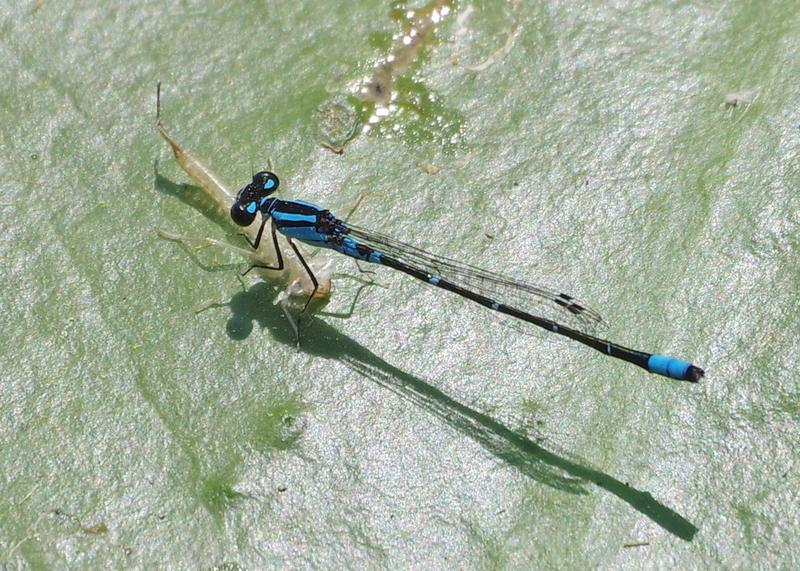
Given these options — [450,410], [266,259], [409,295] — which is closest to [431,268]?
[409,295]

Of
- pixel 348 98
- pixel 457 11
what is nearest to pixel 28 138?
pixel 348 98

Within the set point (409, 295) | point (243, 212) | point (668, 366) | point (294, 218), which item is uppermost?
point (243, 212)

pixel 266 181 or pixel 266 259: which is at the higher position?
pixel 266 181

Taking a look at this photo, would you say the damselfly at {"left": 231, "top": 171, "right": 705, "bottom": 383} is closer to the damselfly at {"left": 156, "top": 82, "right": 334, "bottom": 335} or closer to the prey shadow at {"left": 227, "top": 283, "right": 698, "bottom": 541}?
the damselfly at {"left": 156, "top": 82, "right": 334, "bottom": 335}

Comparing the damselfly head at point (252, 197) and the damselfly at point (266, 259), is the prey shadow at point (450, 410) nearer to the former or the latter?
the damselfly at point (266, 259)

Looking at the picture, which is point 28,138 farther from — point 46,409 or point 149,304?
point 46,409

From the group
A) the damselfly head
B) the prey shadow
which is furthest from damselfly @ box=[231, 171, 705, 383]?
the prey shadow

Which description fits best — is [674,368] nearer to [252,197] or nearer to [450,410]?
[450,410]

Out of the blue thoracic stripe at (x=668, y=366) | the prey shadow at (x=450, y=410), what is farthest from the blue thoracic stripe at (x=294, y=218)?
the blue thoracic stripe at (x=668, y=366)
